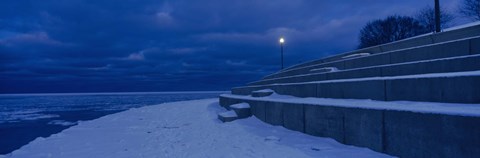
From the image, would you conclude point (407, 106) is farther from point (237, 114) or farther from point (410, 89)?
point (237, 114)

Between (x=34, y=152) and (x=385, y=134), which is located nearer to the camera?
(x=385, y=134)

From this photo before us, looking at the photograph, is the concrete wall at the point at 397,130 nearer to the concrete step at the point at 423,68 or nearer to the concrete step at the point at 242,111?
the concrete step at the point at 423,68

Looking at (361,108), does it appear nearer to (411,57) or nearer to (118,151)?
(411,57)

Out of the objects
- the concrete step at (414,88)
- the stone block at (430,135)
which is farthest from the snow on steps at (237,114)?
the stone block at (430,135)

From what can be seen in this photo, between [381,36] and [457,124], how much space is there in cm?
3612

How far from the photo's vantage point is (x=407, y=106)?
5988mm

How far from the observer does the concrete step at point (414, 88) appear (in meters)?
5.54

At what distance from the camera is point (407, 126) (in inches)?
216

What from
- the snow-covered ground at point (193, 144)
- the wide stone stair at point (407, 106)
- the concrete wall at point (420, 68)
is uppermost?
the concrete wall at point (420, 68)

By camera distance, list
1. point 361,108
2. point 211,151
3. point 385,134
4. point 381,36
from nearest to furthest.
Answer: point 385,134 → point 361,108 → point 211,151 → point 381,36

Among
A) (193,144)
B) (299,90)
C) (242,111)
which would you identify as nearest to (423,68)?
(299,90)

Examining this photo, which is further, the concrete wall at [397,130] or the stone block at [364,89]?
the stone block at [364,89]

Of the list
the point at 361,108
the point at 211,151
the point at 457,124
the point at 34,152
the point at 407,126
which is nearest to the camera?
the point at 457,124

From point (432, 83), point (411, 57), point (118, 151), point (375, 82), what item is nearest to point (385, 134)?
point (432, 83)
